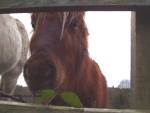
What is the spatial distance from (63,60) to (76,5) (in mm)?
1303

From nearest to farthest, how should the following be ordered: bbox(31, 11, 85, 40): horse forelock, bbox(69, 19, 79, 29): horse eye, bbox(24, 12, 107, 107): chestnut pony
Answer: bbox(24, 12, 107, 107): chestnut pony → bbox(31, 11, 85, 40): horse forelock → bbox(69, 19, 79, 29): horse eye

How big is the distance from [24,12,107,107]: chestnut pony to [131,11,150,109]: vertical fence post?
2.21 feet

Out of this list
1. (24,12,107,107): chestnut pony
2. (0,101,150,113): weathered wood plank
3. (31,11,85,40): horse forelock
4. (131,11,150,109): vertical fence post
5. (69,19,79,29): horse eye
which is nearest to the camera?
(0,101,150,113): weathered wood plank

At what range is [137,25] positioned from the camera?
3.55ft

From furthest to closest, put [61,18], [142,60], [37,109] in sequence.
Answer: [61,18], [142,60], [37,109]

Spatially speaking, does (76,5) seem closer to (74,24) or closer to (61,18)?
(61,18)

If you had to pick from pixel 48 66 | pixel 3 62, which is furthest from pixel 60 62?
pixel 3 62

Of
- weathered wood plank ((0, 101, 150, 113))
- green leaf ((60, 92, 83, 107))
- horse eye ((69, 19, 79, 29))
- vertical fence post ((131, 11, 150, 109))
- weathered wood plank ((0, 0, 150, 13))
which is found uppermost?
horse eye ((69, 19, 79, 29))

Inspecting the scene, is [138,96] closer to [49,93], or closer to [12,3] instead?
[49,93]

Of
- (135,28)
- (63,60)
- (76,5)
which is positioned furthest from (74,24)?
(76,5)

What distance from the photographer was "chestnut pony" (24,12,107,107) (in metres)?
1.90

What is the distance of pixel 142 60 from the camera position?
106cm

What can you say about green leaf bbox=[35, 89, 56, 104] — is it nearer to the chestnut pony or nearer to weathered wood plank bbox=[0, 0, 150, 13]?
weathered wood plank bbox=[0, 0, 150, 13]

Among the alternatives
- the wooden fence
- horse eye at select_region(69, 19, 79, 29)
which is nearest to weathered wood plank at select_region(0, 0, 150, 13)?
the wooden fence
